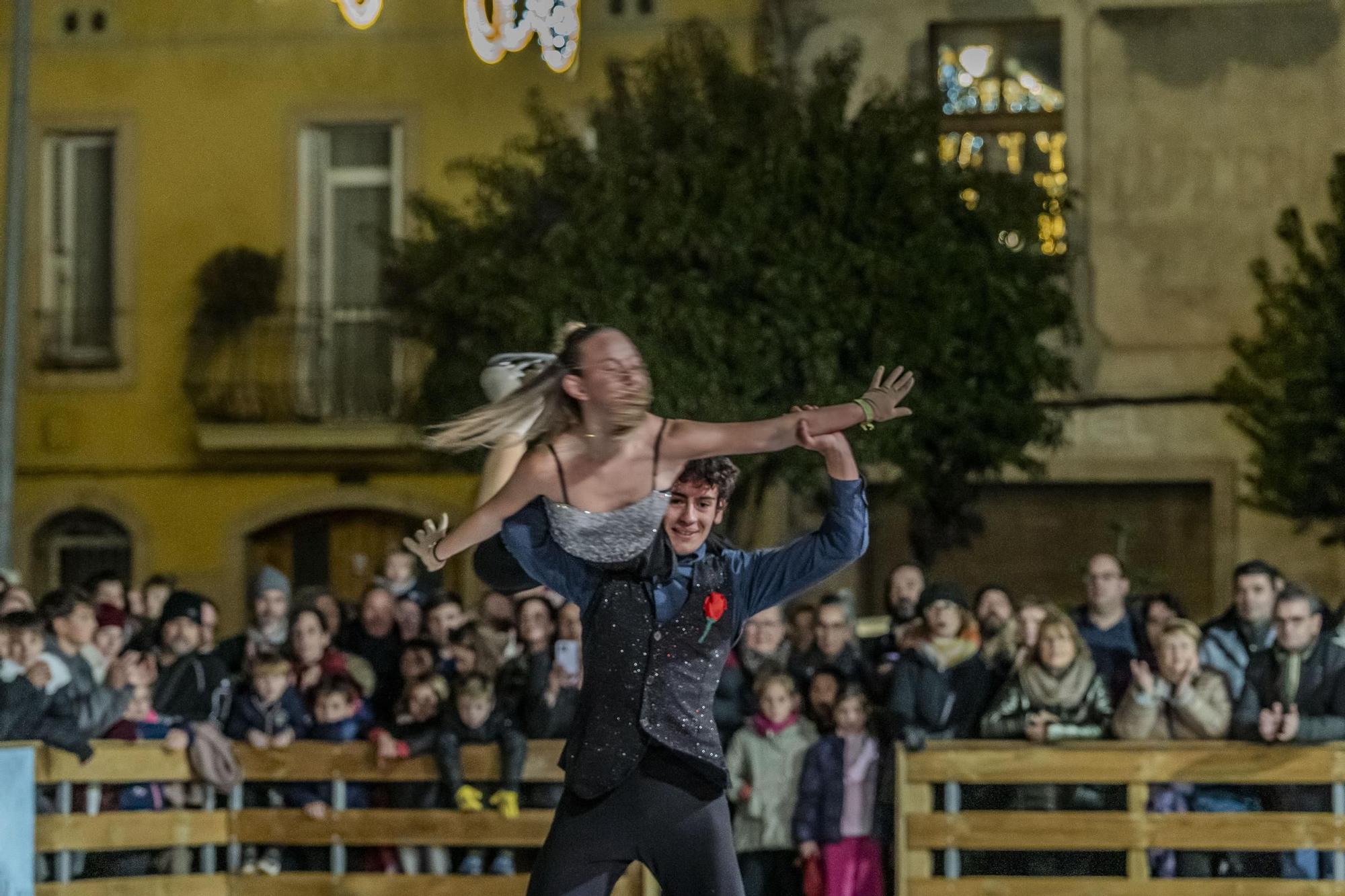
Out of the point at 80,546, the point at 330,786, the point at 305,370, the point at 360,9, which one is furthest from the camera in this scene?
the point at 80,546

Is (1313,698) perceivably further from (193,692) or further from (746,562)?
(193,692)

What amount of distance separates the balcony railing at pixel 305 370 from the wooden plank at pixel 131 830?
9.85 m

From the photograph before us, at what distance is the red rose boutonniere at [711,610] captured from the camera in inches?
229

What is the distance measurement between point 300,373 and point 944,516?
6.16m

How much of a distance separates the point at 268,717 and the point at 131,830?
0.79 metres

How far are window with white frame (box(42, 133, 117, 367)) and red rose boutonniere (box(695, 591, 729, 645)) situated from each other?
15.8m

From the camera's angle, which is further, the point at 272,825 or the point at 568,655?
the point at 568,655

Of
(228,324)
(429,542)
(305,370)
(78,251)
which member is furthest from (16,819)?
(78,251)

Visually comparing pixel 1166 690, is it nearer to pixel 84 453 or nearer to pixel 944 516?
pixel 944 516

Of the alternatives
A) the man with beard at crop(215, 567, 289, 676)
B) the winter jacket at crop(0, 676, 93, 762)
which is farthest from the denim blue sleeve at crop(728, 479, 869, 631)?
the man with beard at crop(215, 567, 289, 676)

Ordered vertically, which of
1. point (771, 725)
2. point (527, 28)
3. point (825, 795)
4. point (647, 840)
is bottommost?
point (825, 795)

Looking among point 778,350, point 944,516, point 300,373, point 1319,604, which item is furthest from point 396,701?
point 300,373

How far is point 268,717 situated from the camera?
10.1 m

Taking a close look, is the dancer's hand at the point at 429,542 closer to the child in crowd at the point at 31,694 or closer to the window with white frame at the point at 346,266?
the child in crowd at the point at 31,694
